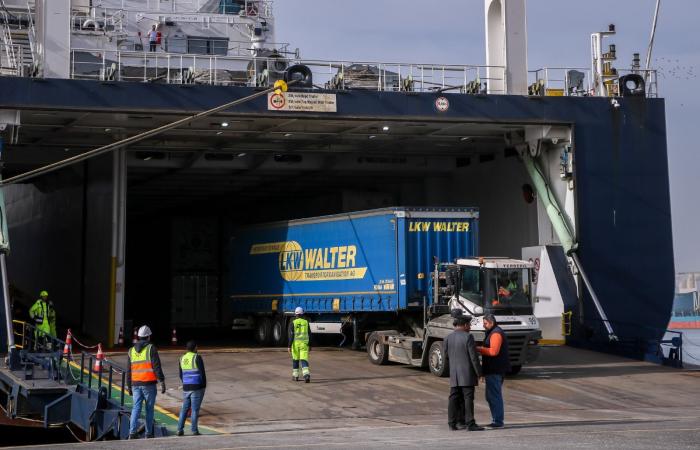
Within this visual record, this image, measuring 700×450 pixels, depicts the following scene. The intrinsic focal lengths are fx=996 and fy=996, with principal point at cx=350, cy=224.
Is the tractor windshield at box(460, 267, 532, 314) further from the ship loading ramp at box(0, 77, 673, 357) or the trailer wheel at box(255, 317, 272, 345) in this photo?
the trailer wheel at box(255, 317, 272, 345)

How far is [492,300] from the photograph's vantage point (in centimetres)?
2314

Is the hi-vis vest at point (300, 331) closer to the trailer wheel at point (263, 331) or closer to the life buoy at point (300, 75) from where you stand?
the life buoy at point (300, 75)

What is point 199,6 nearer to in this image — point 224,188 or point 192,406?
point 224,188

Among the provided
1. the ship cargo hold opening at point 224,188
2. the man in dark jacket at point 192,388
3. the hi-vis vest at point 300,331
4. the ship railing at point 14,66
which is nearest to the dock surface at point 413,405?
the man in dark jacket at point 192,388

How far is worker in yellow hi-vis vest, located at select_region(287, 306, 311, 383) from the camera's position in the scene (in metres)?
22.1

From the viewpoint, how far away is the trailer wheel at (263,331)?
33344 mm

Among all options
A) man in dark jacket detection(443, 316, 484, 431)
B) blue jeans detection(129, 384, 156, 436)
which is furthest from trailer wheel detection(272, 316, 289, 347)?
man in dark jacket detection(443, 316, 484, 431)

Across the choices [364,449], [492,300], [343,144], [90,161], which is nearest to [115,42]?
[90,161]

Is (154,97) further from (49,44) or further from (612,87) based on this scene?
(612,87)

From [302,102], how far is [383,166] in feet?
34.2

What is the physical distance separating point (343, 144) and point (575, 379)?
550 inches

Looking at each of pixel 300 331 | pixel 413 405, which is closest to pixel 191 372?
pixel 413 405

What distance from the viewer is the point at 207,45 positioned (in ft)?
132

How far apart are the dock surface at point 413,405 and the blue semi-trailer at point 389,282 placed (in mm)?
953
